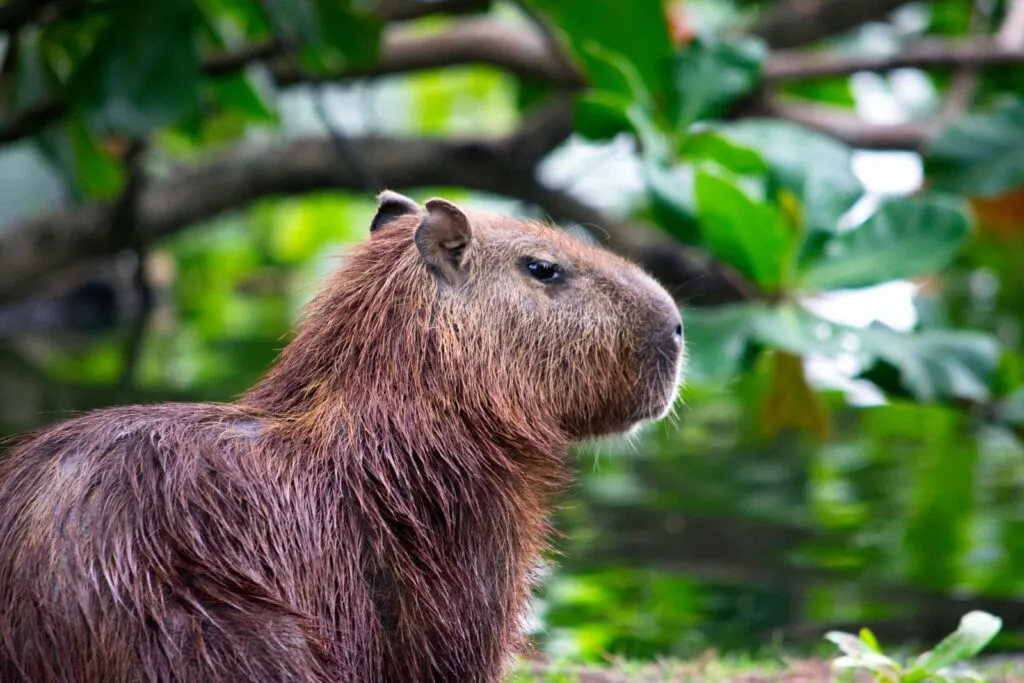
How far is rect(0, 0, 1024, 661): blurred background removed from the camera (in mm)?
4293

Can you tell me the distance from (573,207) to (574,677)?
11.2 ft

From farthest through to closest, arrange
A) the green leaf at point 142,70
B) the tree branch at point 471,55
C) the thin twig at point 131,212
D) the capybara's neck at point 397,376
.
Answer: the tree branch at point 471,55 → the thin twig at point 131,212 → the green leaf at point 142,70 → the capybara's neck at point 397,376

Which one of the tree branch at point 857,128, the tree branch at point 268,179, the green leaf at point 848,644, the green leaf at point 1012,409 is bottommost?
the green leaf at point 1012,409

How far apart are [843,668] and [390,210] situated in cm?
152

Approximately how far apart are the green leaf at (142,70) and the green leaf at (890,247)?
210 cm

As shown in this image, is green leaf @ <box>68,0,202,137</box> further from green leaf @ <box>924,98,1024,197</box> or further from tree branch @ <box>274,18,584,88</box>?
green leaf @ <box>924,98,1024,197</box>

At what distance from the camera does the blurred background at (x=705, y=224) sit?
429cm

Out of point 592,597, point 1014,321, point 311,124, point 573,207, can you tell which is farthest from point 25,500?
point 311,124

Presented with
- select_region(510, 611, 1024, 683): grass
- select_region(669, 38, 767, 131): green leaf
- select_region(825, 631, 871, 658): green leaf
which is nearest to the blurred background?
select_region(669, 38, 767, 131): green leaf

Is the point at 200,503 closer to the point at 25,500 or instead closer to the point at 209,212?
the point at 25,500

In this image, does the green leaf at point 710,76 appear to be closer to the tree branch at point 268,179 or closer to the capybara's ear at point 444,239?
the tree branch at point 268,179

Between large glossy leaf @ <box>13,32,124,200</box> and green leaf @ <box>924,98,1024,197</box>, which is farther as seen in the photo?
green leaf @ <box>924,98,1024,197</box>

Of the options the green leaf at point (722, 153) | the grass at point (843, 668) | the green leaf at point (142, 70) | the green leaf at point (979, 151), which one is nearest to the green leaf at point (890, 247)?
the green leaf at point (722, 153)

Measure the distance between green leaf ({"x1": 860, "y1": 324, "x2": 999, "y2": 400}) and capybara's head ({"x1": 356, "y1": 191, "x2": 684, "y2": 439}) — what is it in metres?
1.62
